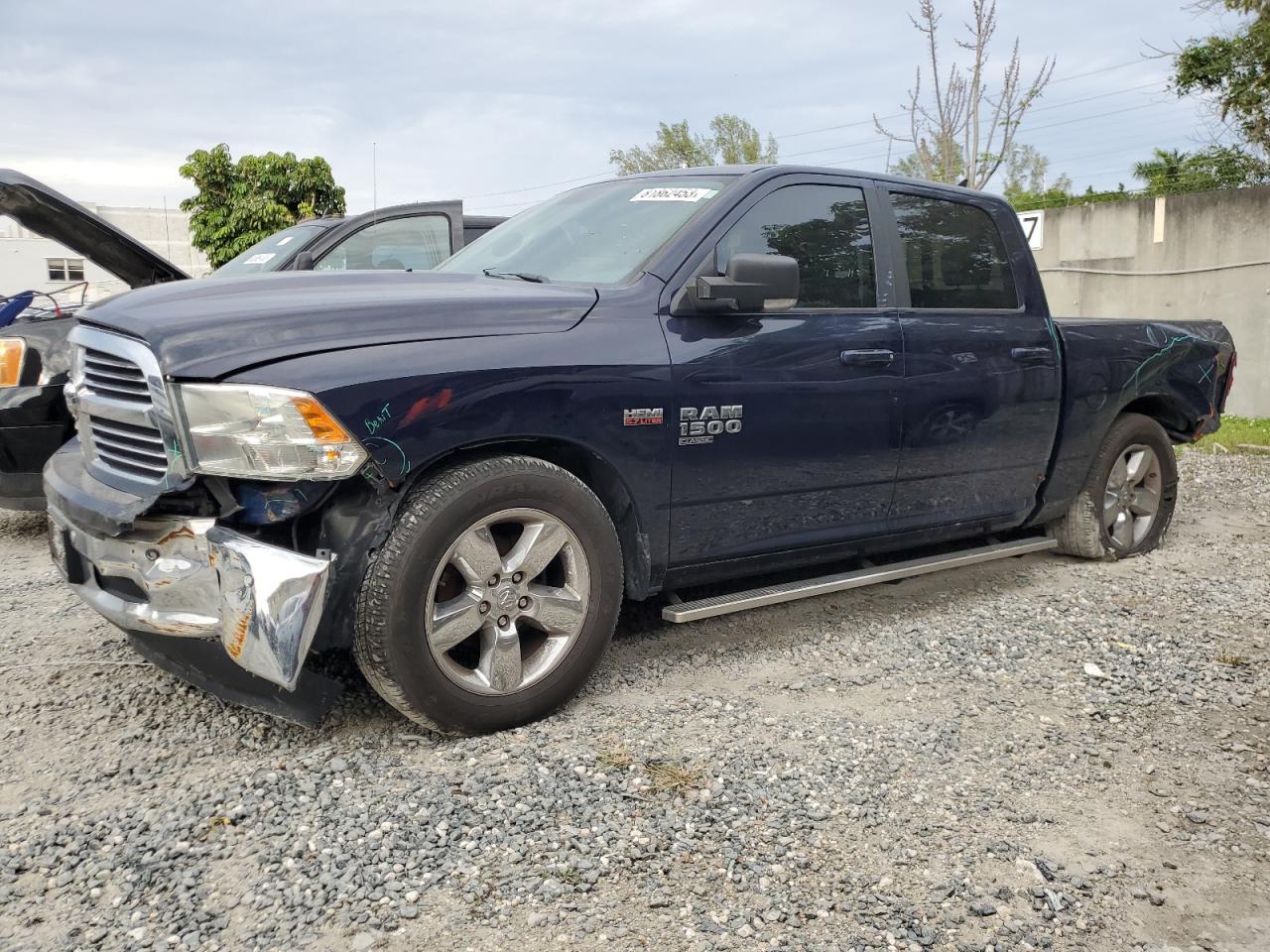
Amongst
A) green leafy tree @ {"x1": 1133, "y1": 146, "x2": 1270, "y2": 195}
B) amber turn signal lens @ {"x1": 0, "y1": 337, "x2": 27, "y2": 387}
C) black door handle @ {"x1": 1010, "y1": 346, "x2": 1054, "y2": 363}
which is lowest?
black door handle @ {"x1": 1010, "y1": 346, "x2": 1054, "y2": 363}

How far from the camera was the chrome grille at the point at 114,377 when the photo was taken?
3.04m

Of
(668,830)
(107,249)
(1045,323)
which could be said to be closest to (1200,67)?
(1045,323)

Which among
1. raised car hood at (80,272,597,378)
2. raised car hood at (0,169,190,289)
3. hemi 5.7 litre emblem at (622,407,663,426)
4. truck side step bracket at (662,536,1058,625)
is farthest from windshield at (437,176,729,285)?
raised car hood at (0,169,190,289)

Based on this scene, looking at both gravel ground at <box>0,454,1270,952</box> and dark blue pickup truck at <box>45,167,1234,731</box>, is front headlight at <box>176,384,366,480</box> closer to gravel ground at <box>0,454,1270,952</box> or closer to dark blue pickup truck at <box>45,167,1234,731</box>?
dark blue pickup truck at <box>45,167,1234,731</box>

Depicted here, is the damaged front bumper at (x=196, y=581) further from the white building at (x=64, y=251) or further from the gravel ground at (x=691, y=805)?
the white building at (x=64, y=251)

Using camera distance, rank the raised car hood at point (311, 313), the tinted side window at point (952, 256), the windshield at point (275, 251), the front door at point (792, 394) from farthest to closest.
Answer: the windshield at point (275, 251)
the tinted side window at point (952, 256)
the front door at point (792, 394)
the raised car hood at point (311, 313)

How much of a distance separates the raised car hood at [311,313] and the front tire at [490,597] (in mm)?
451

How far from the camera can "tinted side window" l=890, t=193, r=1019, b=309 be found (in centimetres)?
451

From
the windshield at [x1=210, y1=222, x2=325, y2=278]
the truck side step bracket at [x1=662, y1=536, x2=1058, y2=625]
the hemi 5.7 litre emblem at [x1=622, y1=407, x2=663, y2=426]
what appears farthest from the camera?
the windshield at [x1=210, y1=222, x2=325, y2=278]

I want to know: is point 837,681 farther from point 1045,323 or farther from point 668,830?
point 1045,323

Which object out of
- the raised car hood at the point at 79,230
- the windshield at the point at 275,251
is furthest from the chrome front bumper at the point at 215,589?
the windshield at the point at 275,251

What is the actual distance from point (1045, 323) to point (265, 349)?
12.0ft

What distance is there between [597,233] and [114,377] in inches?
71.3

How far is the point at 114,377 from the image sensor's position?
3.15 m
